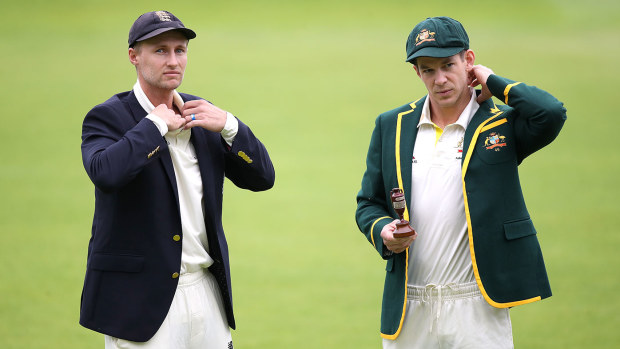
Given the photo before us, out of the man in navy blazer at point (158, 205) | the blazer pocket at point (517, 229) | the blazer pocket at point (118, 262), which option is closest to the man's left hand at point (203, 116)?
the man in navy blazer at point (158, 205)

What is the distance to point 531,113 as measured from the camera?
7.73ft

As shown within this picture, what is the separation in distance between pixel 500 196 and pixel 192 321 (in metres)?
0.99

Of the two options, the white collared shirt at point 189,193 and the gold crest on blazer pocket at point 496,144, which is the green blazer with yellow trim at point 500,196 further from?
the white collared shirt at point 189,193

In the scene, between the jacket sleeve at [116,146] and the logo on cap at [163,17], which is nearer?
the jacket sleeve at [116,146]

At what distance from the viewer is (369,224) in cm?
251

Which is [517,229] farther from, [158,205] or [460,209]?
[158,205]

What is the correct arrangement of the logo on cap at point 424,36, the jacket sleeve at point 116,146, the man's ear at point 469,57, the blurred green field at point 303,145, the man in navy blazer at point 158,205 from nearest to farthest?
the jacket sleeve at point 116,146, the man in navy blazer at point 158,205, the logo on cap at point 424,36, the man's ear at point 469,57, the blurred green field at point 303,145

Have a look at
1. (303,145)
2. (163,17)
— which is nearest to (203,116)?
(163,17)

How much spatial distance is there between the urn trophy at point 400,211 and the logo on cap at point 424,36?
0.47 metres

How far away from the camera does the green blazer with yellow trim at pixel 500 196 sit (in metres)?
2.37

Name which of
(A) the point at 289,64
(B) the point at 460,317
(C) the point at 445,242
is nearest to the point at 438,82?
(C) the point at 445,242

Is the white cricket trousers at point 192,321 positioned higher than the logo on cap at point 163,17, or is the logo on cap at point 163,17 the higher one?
the logo on cap at point 163,17

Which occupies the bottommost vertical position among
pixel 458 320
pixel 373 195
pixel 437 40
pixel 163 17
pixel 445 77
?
pixel 458 320

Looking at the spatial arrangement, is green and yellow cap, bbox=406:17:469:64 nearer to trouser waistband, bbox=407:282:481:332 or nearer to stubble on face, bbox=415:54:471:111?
stubble on face, bbox=415:54:471:111
